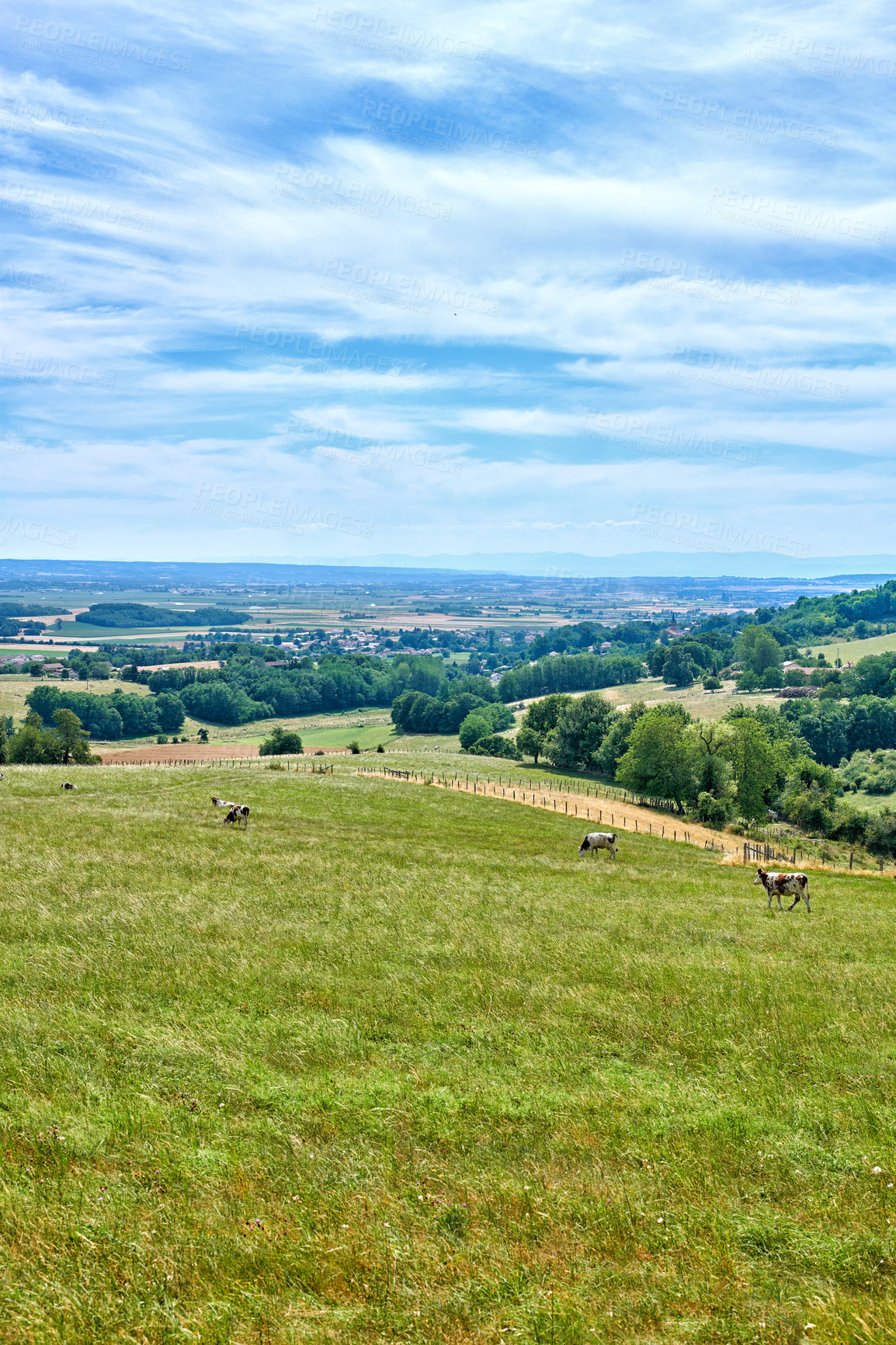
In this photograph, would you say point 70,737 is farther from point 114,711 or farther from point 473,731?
point 114,711

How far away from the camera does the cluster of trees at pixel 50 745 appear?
7831 cm

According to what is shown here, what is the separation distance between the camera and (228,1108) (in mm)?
9531

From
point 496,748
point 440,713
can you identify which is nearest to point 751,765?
point 496,748

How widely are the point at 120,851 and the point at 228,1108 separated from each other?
17.5 meters

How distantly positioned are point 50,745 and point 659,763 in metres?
68.7

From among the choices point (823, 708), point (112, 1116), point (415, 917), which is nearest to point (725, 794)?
point (415, 917)

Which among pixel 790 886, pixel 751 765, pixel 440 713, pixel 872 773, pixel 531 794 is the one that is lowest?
pixel 872 773

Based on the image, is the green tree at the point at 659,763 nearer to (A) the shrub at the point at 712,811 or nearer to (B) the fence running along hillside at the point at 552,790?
(B) the fence running along hillside at the point at 552,790

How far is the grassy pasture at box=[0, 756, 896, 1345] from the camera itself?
6332 mm

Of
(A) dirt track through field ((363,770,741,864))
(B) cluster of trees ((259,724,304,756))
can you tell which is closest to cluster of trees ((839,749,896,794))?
(A) dirt track through field ((363,770,741,864))

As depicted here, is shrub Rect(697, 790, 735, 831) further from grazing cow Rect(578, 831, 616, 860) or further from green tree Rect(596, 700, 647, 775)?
grazing cow Rect(578, 831, 616, 860)

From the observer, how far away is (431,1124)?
30.4 feet

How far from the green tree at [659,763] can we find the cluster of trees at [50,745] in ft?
201

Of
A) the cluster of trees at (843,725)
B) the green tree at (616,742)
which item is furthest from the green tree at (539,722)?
the cluster of trees at (843,725)
